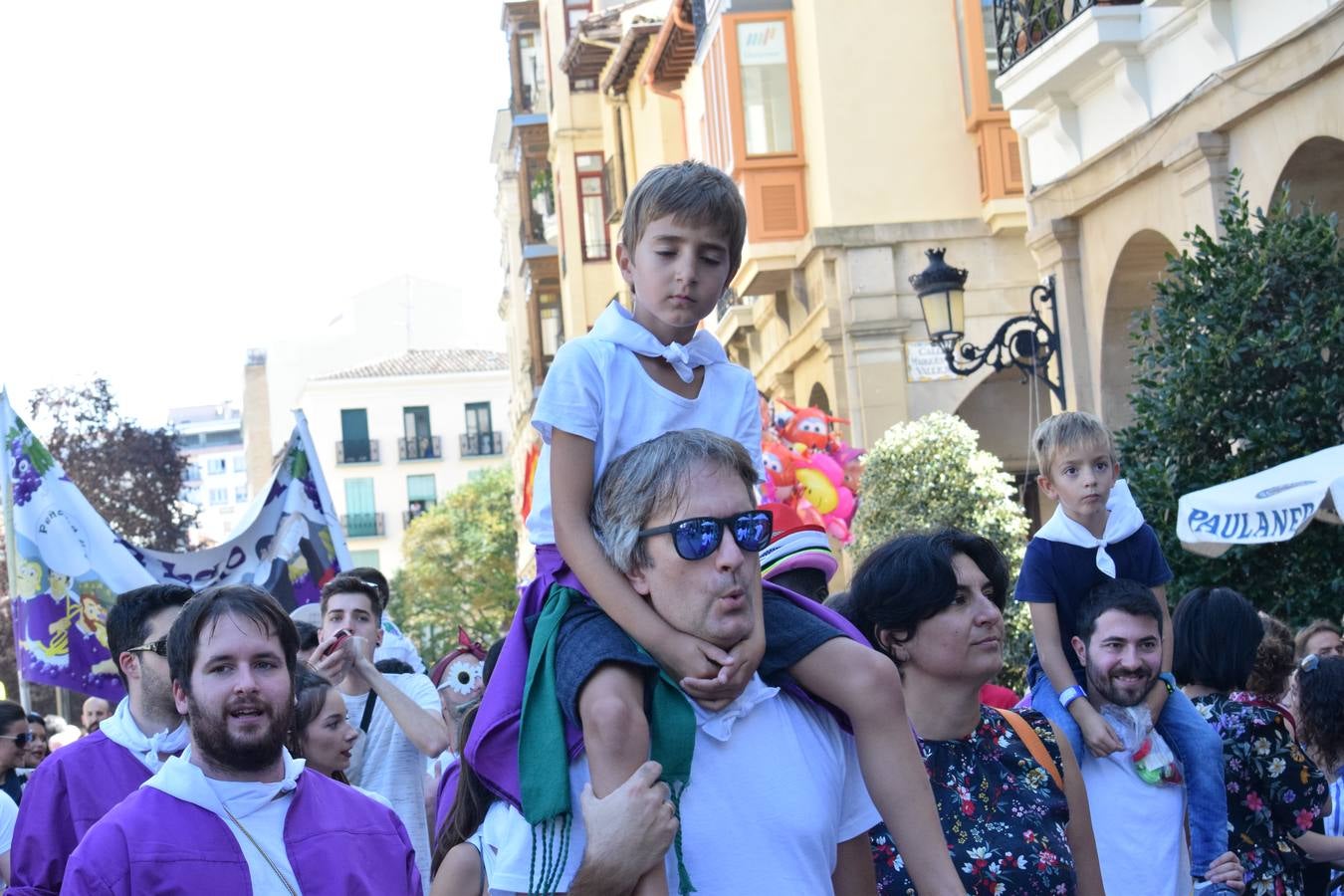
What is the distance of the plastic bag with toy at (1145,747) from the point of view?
5578 mm

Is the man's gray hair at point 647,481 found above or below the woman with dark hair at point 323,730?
above

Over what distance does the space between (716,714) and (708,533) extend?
1.14 ft

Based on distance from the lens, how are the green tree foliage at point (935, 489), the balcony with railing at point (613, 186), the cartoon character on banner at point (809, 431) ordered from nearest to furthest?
1. the green tree foliage at point (935, 489)
2. the cartoon character on banner at point (809, 431)
3. the balcony with railing at point (613, 186)

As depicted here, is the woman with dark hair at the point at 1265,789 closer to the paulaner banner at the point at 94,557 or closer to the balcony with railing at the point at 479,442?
the paulaner banner at the point at 94,557

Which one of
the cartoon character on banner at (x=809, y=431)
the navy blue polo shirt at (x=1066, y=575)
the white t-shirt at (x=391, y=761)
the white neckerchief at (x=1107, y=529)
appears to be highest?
the cartoon character on banner at (x=809, y=431)

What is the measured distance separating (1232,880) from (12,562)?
8789mm

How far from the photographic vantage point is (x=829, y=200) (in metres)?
23.8

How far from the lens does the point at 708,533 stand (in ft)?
12.0

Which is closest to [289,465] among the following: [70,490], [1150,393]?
[70,490]

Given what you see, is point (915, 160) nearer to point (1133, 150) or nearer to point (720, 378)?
point (1133, 150)

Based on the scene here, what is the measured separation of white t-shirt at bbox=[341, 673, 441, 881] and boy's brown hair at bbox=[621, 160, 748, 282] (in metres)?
4.08

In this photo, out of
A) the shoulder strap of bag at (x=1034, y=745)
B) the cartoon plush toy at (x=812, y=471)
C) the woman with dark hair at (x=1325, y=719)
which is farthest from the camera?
the cartoon plush toy at (x=812, y=471)

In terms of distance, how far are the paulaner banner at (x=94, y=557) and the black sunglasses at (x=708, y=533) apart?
8051 millimetres

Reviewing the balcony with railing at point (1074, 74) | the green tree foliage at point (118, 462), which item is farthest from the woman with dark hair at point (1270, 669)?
the green tree foliage at point (118, 462)
